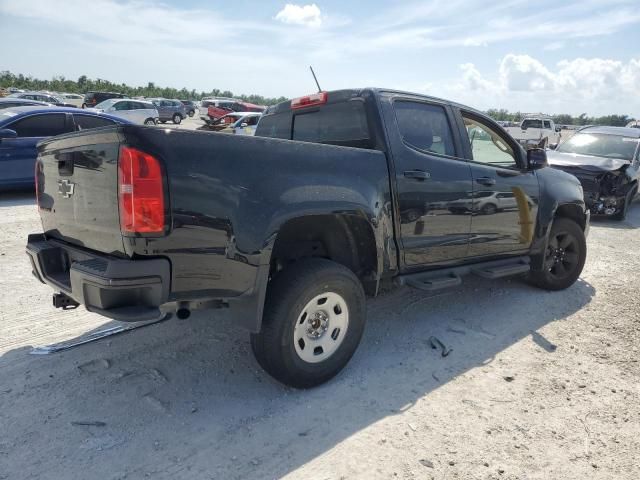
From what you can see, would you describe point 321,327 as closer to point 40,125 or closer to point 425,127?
point 425,127

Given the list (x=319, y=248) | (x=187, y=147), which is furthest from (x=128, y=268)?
(x=319, y=248)

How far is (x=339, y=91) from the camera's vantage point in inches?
153

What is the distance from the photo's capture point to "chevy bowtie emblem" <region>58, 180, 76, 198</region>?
115 inches

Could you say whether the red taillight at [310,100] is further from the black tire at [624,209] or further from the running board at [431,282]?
the black tire at [624,209]

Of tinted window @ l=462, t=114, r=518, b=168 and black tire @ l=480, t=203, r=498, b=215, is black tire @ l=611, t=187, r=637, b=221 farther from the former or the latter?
black tire @ l=480, t=203, r=498, b=215

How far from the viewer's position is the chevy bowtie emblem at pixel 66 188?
2.92 m

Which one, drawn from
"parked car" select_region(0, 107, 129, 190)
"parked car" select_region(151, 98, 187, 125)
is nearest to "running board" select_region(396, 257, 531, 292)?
"parked car" select_region(0, 107, 129, 190)

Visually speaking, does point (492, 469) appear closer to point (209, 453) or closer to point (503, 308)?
point (209, 453)

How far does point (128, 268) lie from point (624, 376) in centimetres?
350

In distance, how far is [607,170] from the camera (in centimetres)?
961

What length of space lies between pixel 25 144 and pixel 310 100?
6.78 metres

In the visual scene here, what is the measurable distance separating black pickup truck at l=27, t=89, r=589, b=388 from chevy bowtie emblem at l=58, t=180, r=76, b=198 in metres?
0.02

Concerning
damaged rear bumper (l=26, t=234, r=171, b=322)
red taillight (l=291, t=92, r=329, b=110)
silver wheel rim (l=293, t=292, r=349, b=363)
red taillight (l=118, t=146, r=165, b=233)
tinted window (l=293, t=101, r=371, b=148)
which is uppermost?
red taillight (l=291, t=92, r=329, b=110)

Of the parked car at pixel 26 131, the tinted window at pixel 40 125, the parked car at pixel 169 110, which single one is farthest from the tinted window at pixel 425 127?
the parked car at pixel 169 110
